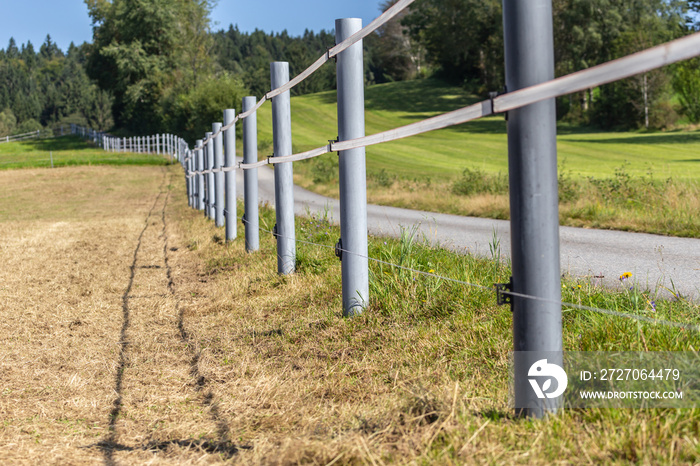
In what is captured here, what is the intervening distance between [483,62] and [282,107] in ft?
210

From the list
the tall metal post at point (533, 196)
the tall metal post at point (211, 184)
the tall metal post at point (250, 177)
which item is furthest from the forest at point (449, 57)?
the tall metal post at point (533, 196)

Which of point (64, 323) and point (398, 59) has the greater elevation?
point (398, 59)

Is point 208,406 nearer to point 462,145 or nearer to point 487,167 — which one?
point 487,167

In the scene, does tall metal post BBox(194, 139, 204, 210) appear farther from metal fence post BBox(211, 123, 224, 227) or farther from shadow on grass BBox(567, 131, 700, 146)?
shadow on grass BBox(567, 131, 700, 146)

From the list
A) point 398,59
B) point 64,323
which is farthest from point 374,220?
point 398,59

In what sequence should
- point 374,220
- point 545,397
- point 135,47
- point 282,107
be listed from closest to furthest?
point 545,397, point 282,107, point 374,220, point 135,47

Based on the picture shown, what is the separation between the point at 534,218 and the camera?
7.64 ft

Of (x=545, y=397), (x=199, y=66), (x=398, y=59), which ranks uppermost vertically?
(x=398, y=59)

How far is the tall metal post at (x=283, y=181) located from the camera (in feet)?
20.1

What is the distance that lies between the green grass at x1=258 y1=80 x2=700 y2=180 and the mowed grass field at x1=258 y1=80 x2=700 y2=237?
6 cm

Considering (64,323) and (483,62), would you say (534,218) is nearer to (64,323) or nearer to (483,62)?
(64,323)

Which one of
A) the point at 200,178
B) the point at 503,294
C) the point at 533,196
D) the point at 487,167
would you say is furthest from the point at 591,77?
the point at 487,167

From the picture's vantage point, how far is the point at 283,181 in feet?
21.4

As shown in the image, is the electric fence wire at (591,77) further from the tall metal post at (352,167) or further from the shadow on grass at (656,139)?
the shadow on grass at (656,139)
